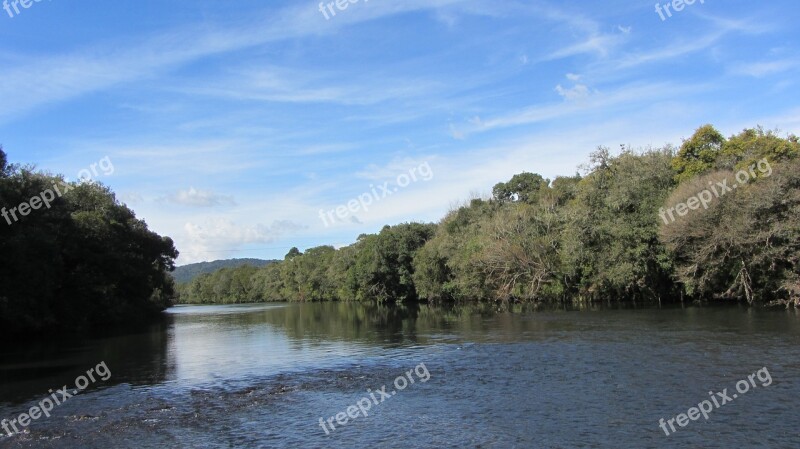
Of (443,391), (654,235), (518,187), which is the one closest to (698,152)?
(654,235)

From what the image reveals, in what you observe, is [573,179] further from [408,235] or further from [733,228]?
[733,228]

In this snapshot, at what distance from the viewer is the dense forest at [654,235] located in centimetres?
4597

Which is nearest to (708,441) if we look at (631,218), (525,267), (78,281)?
(631,218)

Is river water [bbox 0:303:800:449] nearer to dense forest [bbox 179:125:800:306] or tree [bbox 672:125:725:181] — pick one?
dense forest [bbox 179:125:800:306]

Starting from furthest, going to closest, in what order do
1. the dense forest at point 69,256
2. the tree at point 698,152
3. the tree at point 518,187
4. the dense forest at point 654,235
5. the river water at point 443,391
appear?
the tree at point 518,187 < the tree at point 698,152 < the dense forest at point 654,235 < the dense forest at point 69,256 < the river water at point 443,391

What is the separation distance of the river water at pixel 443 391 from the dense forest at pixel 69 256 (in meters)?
9.27

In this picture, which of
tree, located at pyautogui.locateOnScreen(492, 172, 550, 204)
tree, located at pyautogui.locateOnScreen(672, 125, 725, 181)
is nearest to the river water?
tree, located at pyautogui.locateOnScreen(672, 125, 725, 181)

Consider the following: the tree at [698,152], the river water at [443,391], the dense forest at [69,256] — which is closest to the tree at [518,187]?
the tree at [698,152]

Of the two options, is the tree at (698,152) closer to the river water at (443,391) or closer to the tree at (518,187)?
the river water at (443,391)

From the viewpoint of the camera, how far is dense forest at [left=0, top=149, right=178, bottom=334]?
4422 cm

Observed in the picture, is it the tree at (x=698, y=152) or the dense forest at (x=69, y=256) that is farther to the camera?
the tree at (x=698, y=152)

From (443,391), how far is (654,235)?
42.4 metres

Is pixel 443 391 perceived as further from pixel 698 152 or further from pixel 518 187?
pixel 518 187

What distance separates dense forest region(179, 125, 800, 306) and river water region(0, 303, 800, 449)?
10.0m
